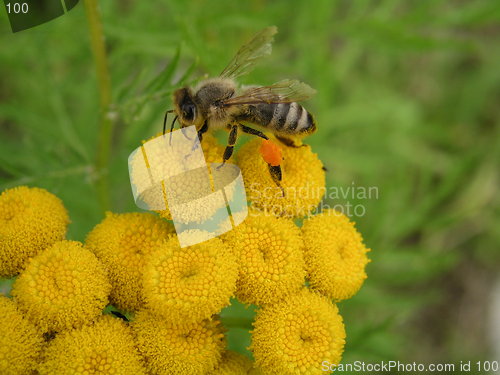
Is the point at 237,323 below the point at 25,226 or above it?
below

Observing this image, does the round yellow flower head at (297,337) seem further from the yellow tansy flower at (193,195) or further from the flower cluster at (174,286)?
the yellow tansy flower at (193,195)

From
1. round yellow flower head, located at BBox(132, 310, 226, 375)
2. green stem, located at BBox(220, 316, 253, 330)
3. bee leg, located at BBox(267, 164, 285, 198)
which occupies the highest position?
bee leg, located at BBox(267, 164, 285, 198)

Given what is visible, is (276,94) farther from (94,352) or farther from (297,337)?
(94,352)

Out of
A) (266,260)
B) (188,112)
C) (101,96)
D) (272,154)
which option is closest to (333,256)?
(266,260)

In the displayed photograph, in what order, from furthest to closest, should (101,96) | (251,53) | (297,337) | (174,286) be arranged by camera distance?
(101,96), (251,53), (297,337), (174,286)

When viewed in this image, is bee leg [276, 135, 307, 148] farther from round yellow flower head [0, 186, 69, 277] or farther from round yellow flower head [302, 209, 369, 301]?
round yellow flower head [0, 186, 69, 277]

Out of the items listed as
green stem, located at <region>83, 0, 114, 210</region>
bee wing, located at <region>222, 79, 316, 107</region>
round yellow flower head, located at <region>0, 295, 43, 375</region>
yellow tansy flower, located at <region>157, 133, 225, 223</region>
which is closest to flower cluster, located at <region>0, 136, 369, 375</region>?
round yellow flower head, located at <region>0, 295, 43, 375</region>
